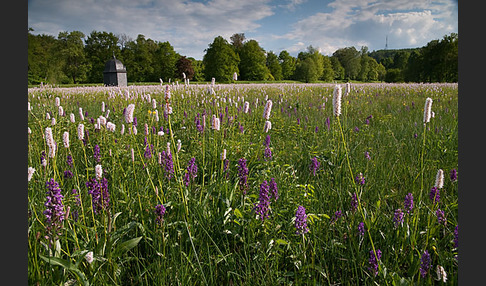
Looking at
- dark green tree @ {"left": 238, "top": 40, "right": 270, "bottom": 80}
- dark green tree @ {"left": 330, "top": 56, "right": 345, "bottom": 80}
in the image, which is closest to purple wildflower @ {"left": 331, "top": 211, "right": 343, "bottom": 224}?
dark green tree @ {"left": 238, "top": 40, "right": 270, "bottom": 80}

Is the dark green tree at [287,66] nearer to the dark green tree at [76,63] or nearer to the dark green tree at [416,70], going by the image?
the dark green tree at [416,70]

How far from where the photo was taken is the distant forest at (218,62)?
2359 centimetres

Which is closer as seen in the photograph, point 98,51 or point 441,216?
point 441,216

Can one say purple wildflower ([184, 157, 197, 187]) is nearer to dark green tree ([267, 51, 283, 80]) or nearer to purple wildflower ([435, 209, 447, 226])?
purple wildflower ([435, 209, 447, 226])

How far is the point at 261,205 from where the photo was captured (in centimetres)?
153

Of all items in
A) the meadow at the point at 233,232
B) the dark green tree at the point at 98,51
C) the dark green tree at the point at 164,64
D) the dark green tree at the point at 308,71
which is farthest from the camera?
the dark green tree at the point at 308,71

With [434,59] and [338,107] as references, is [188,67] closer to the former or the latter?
[434,59]

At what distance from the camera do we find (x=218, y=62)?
2714cm

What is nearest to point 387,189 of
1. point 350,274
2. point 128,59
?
point 350,274

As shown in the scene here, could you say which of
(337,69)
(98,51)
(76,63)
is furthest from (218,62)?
(337,69)

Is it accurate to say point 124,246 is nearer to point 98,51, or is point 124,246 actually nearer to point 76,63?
point 76,63

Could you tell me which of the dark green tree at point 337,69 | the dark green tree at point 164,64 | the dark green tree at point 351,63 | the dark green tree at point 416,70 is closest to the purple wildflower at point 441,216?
the dark green tree at point 416,70

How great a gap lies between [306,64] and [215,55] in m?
25.2

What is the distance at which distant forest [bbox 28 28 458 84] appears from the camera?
23.6 meters
